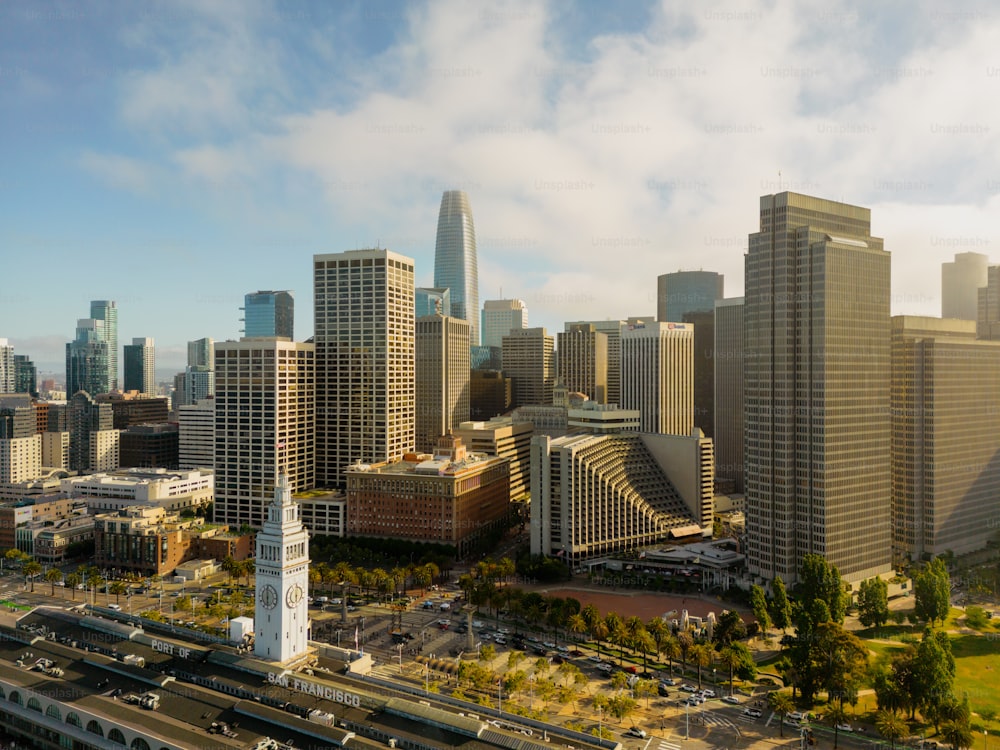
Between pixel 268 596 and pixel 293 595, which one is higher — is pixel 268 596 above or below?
above

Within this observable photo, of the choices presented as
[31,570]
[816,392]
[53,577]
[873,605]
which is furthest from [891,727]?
[31,570]

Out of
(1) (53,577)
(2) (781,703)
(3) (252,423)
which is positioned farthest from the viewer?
(3) (252,423)

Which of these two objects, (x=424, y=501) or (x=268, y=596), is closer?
(x=268, y=596)

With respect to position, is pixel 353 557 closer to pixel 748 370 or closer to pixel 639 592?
pixel 639 592

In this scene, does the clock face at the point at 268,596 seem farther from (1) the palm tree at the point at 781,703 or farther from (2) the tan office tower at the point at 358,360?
(2) the tan office tower at the point at 358,360

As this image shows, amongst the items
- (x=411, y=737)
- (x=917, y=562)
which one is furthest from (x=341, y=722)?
(x=917, y=562)

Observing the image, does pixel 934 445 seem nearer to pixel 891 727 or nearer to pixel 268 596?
pixel 891 727

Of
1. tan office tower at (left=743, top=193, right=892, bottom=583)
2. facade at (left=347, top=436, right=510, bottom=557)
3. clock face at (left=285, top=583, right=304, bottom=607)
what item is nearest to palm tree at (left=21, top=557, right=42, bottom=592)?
facade at (left=347, top=436, right=510, bottom=557)

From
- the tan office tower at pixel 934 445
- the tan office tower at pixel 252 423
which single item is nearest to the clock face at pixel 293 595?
the tan office tower at pixel 252 423
